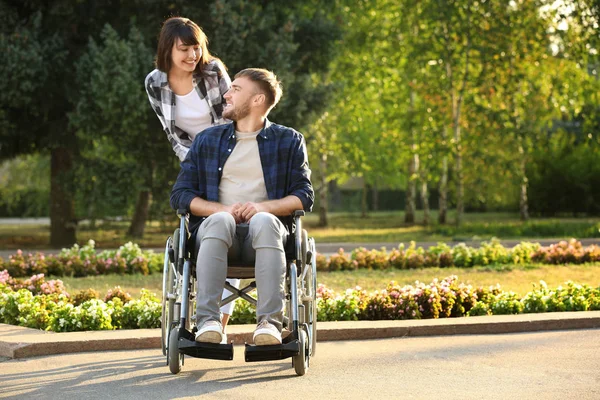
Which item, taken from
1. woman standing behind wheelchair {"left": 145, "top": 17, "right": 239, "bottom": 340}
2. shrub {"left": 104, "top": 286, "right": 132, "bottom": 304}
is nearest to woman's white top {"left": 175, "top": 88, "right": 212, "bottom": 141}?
woman standing behind wheelchair {"left": 145, "top": 17, "right": 239, "bottom": 340}

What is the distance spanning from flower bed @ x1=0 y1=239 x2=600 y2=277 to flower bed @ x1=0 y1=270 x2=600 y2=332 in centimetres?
307

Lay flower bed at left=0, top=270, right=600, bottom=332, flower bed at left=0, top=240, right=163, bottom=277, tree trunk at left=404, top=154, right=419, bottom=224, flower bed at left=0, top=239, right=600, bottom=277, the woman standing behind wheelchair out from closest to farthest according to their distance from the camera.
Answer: the woman standing behind wheelchair
flower bed at left=0, top=270, right=600, bottom=332
flower bed at left=0, top=240, right=163, bottom=277
flower bed at left=0, top=239, right=600, bottom=277
tree trunk at left=404, top=154, right=419, bottom=224

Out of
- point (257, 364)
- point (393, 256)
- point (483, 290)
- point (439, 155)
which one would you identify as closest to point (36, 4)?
point (393, 256)

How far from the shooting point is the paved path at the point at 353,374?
4.47 meters

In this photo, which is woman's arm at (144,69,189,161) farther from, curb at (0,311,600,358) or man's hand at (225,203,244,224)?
curb at (0,311,600,358)

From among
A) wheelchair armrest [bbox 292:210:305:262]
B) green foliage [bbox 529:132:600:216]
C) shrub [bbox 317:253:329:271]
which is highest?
green foliage [bbox 529:132:600:216]

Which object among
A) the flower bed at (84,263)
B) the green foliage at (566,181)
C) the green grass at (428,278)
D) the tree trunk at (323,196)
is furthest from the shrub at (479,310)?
the green foliage at (566,181)

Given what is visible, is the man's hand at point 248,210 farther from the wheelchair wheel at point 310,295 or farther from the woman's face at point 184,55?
the woman's face at point 184,55

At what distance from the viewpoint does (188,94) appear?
5.76 meters

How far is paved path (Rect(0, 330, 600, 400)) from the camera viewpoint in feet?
14.7

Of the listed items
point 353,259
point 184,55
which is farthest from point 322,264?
point 184,55

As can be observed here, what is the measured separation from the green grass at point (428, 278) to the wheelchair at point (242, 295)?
13.4ft

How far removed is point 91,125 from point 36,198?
13.0m

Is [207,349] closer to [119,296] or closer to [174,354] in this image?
[174,354]
